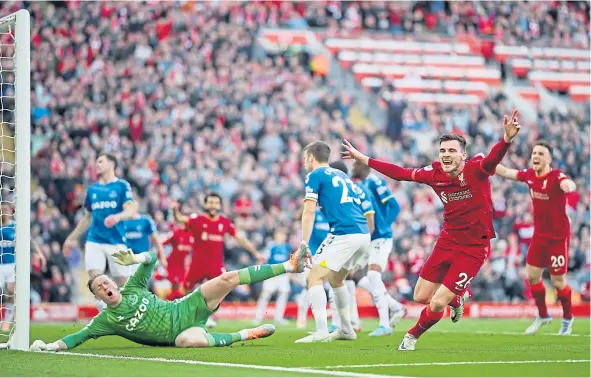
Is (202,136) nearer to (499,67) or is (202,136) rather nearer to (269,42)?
(269,42)

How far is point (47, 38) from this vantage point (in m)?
28.9

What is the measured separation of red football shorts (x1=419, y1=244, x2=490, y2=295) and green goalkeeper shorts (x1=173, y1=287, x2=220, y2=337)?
2.39 meters

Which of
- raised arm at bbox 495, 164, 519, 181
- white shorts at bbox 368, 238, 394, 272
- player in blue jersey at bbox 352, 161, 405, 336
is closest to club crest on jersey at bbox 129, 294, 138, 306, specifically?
player in blue jersey at bbox 352, 161, 405, 336

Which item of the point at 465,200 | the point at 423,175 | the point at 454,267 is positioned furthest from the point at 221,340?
the point at 465,200

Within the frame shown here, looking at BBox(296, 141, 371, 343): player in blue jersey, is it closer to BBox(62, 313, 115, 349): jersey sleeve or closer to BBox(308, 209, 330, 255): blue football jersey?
BBox(62, 313, 115, 349): jersey sleeve

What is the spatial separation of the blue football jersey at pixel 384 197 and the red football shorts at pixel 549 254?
6.69ft

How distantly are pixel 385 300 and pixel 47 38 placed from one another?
16.3 metres

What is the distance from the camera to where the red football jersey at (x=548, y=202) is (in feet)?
49.6

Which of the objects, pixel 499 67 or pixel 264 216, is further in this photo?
pixel 499 67

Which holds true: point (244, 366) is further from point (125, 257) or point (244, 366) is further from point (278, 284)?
point (278, 284)

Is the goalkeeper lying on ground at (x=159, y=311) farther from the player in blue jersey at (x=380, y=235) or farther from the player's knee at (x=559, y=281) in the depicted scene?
the player's knee at (x=559, y=281)

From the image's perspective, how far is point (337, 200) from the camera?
13422 mm

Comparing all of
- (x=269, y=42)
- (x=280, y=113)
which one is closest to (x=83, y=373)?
(x=280, y=113)

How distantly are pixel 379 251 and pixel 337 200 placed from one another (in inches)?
108
